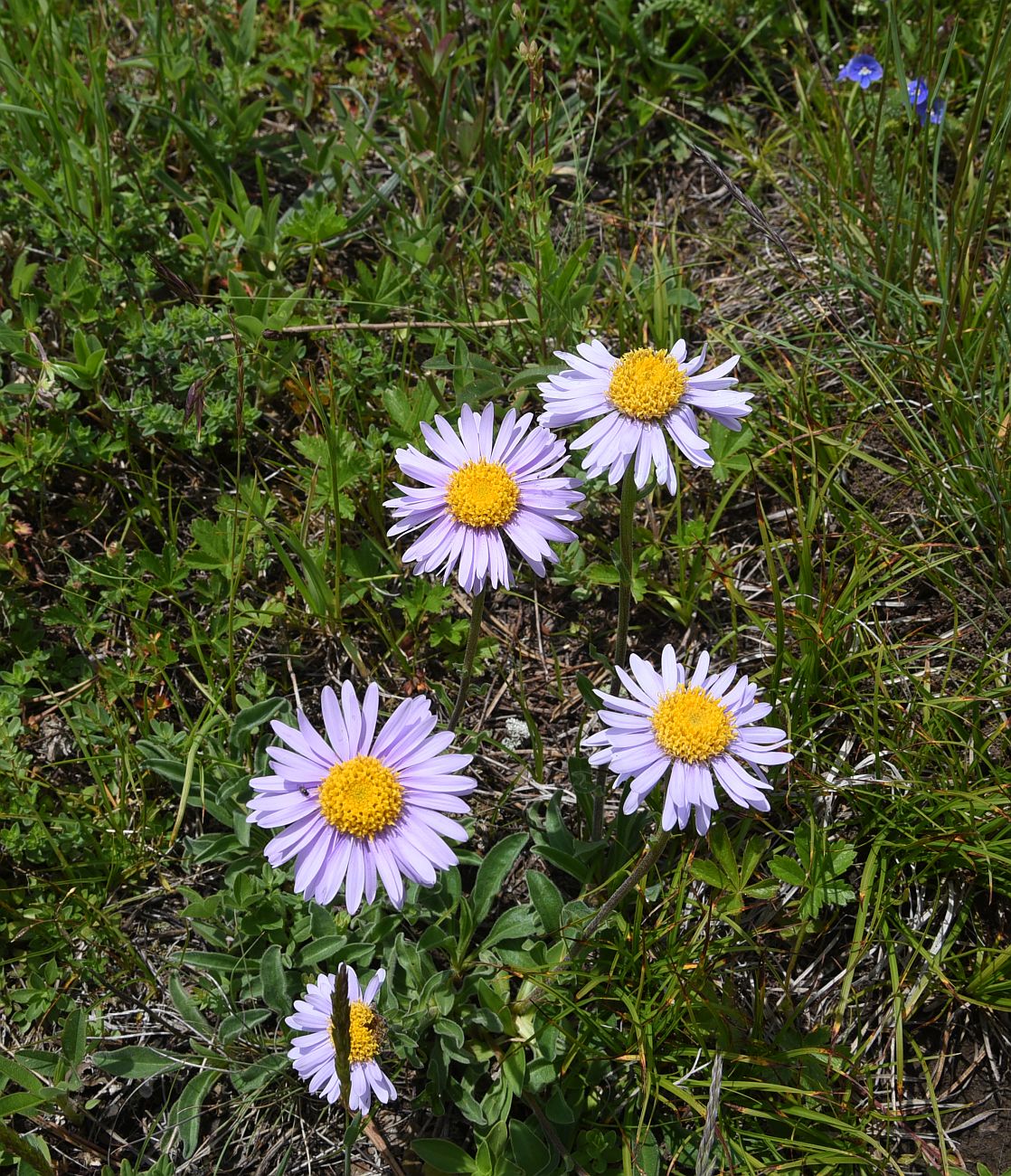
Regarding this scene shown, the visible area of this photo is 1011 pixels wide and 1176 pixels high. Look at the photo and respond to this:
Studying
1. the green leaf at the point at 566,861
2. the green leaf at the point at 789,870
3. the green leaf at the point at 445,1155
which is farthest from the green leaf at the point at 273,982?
the green leaf at the point at 789,870

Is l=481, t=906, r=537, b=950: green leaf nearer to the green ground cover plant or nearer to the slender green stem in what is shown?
the green ground cover plant

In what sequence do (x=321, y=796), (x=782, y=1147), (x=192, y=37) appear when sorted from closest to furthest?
(x=321, y=796) < (x=782, y=1147) < (x=192, y=37)

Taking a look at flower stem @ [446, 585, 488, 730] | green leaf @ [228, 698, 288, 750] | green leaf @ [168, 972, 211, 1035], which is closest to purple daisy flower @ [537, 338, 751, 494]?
flower stem @ [446, 585, 488, 730]

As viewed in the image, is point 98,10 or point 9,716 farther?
point 98,10

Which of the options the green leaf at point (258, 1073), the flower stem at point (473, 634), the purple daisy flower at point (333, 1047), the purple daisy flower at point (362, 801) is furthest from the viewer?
the green leaf at point (258, 1073)

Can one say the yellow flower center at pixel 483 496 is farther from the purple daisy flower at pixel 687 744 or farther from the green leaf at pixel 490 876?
the green leaf at pixel 490 876

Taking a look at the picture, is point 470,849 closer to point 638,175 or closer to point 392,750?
point 392,750

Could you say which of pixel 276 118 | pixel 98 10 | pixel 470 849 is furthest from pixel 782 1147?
pixel 98 10
